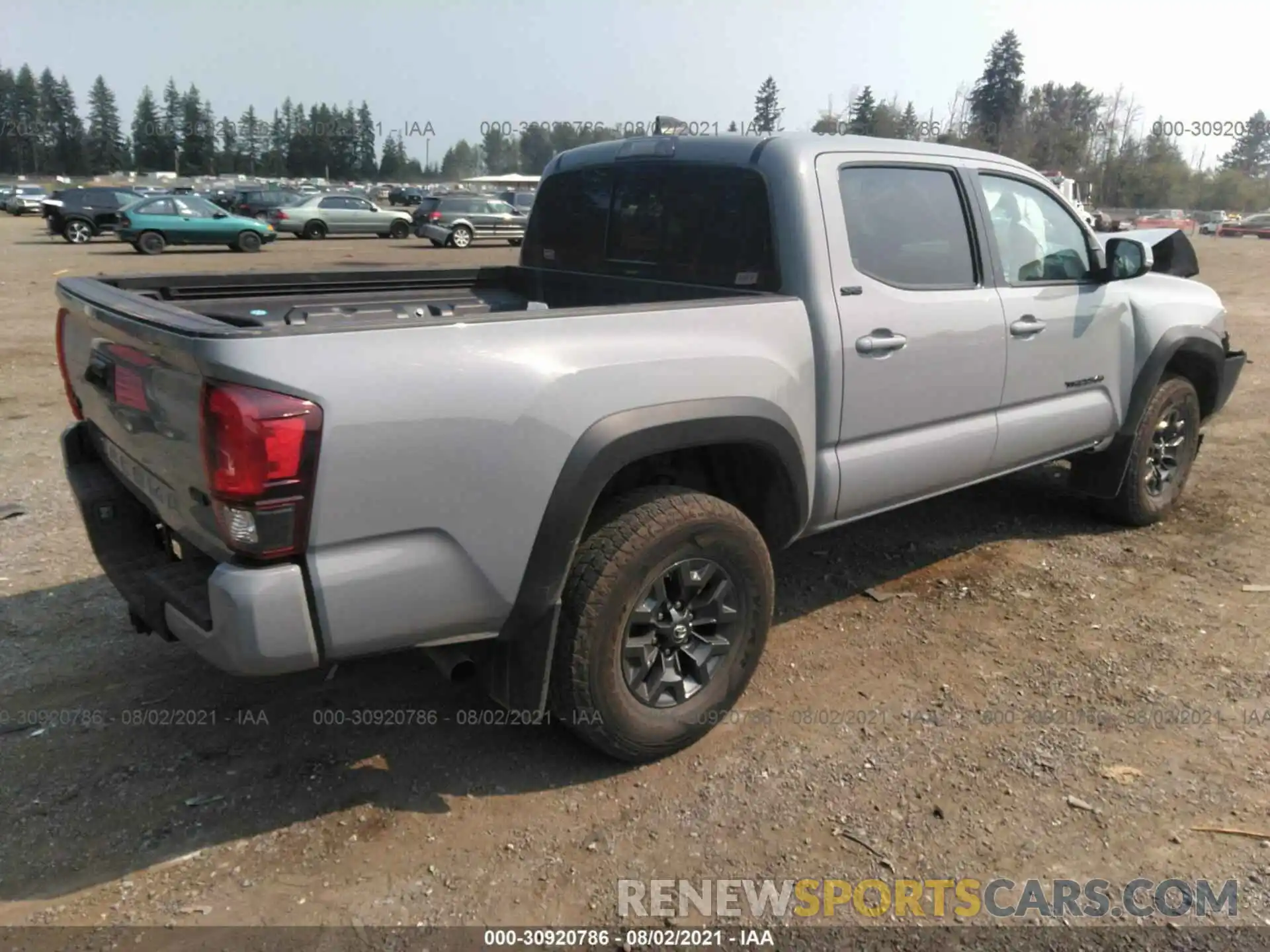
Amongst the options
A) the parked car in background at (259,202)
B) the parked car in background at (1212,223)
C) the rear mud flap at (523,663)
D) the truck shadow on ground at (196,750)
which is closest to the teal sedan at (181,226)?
the parked car in background at (259,202)

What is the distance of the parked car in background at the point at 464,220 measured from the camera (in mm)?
29844

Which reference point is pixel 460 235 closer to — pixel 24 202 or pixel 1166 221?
pixel 24 202

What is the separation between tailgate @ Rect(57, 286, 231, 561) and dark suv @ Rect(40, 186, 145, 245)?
90.5 ft

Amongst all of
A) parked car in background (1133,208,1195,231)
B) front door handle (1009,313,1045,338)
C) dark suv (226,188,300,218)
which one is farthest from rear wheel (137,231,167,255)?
parked car in background (1133,208,1195,231)

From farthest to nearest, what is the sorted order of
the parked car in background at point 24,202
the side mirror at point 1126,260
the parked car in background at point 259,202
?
1. the parked car in background at point 24,202
2. the parked car in background at point 259,202
3. the side mirror at point 1126,260

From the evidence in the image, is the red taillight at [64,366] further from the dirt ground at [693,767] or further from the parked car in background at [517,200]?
the parked car in background at [517,200]

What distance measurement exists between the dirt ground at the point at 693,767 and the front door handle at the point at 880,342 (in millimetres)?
1278

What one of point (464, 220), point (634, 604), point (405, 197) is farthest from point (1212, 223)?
point (634, 604)

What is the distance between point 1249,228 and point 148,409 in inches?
2111

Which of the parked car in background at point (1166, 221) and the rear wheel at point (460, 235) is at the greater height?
the parked car in background at point (1166, 221)

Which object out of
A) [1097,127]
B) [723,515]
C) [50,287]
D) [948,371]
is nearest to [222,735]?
[723,515]

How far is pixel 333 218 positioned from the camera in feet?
104

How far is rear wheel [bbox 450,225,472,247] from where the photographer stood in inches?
1176

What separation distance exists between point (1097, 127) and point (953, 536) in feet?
234
